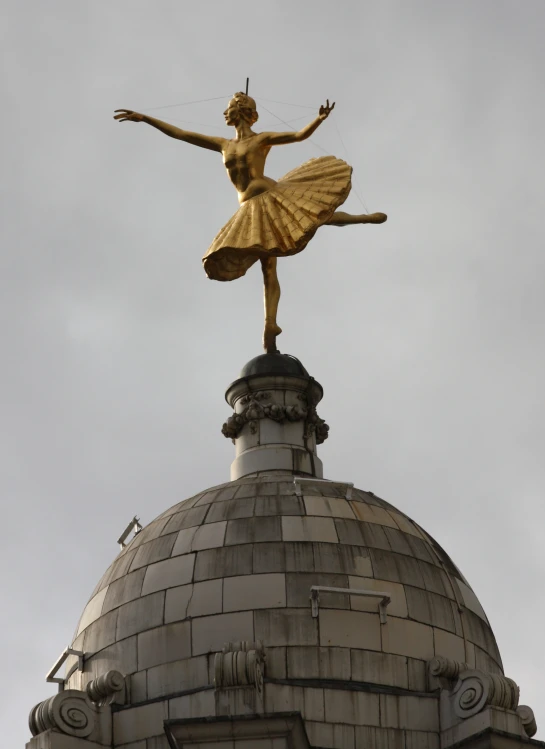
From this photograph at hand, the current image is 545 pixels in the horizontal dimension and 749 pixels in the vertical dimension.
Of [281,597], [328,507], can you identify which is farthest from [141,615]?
[328,507]

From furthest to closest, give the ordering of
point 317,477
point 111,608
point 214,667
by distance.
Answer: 1. point 317,477
2. point 111,608
3. point 214,667

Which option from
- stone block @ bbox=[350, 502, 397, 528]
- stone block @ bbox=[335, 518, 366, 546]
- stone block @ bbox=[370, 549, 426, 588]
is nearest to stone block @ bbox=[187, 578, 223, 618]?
stone block @ bbox=[335, 518, 366, 546]

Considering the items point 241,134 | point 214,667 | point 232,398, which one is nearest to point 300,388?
point 232,398

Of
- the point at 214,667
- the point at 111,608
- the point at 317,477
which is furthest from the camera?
the point at 317,477

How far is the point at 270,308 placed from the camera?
172 ft

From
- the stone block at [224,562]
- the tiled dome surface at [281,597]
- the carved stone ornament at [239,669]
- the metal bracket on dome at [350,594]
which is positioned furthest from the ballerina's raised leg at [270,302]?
the carved stone ornament at [239,669]

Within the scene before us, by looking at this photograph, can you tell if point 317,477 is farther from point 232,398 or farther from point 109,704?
point 109,704

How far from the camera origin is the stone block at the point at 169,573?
45.2m

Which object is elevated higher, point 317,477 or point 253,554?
point 317,477

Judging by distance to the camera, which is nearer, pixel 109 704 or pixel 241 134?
pixel 109 704

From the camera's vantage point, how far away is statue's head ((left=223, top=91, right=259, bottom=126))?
2056 inches

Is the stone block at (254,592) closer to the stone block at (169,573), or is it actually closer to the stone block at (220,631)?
the stone block at (220,631)

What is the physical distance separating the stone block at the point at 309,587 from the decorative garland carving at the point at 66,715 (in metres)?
4.69

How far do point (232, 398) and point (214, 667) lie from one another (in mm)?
10067
